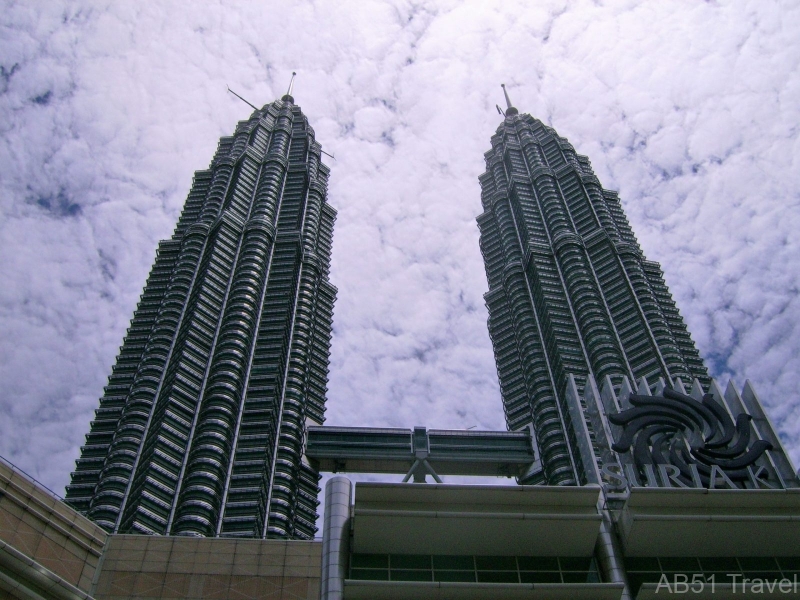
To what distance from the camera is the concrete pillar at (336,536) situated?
130ft

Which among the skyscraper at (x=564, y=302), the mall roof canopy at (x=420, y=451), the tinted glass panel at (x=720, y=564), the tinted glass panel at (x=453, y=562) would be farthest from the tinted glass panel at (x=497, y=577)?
the skyscraper at (x=564, y=302)

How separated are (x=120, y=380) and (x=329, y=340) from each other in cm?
4242

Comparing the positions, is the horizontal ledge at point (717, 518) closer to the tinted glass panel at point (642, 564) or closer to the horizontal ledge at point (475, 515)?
the tinted glass panel at point (642, 564)

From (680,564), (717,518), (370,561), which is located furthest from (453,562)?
(717,518)

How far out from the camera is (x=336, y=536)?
136 feet

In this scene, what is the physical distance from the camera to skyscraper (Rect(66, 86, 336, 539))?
356 ft

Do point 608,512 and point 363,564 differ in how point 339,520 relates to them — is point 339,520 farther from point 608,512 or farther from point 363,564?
point 608,512

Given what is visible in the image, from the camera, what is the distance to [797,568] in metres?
41.5

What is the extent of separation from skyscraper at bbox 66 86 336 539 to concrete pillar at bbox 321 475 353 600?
178 feet

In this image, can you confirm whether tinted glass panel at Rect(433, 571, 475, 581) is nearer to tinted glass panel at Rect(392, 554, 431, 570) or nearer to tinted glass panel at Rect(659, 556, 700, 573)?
tinted glass panel at Rect(392, 554, 431, 570)

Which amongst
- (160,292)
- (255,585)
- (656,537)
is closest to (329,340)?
(160,292)

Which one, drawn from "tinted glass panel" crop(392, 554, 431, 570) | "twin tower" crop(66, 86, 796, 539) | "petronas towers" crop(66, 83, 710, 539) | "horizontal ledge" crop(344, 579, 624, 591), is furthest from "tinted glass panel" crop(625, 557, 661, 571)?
"petronas towers" crop(66, 83, 710, 539)

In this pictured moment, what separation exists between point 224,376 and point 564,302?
211ft

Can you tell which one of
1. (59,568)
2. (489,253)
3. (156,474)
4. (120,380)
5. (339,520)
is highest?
(489,253)
